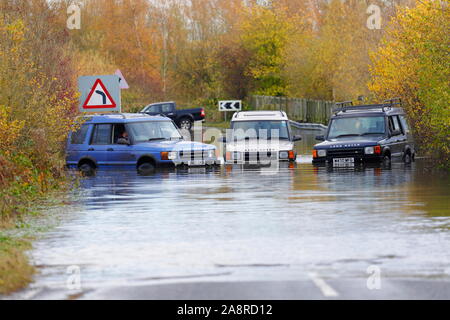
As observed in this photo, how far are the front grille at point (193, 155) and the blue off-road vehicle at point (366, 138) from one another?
3.07 meters

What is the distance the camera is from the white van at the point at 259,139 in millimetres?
28719

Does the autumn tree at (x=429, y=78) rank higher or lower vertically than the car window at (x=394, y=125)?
higher

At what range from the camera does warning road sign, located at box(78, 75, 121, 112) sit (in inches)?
1117

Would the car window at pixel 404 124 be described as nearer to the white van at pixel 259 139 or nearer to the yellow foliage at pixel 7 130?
the white van at pixel 259 139

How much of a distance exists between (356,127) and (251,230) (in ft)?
48.9

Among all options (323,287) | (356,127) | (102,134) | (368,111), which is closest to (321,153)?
(356,127)

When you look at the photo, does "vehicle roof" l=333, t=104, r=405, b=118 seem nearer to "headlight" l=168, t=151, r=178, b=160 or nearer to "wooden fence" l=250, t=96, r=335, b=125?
"headlight" l=168, t=151, r=178, b=160

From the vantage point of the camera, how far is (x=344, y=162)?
28000 mm

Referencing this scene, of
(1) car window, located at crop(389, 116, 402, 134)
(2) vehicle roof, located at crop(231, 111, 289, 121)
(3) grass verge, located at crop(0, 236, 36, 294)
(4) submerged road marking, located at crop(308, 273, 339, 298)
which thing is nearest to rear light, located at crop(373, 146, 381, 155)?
(1) car window, located at crop(389, 116, 402, 134)

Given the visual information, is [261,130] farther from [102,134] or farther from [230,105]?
[230,105]

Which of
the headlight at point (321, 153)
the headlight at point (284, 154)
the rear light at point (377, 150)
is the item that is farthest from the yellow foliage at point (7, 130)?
the rear light at point (377, 150)

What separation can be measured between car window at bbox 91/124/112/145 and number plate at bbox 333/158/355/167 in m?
5.90

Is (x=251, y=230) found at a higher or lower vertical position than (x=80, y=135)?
lower
